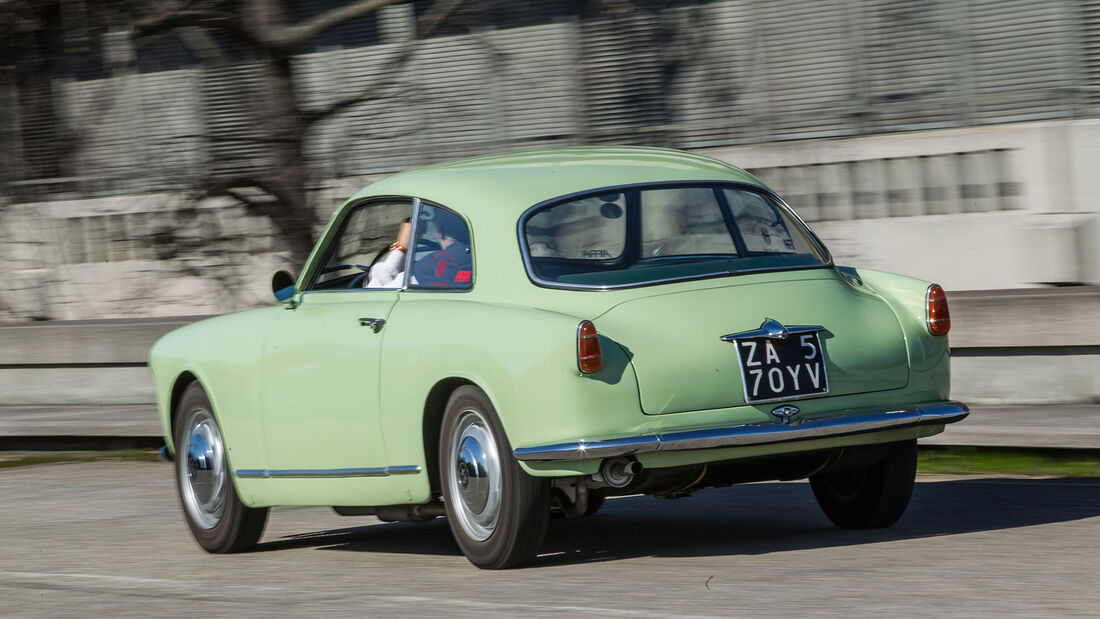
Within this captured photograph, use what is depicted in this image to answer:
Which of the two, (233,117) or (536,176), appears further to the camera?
(233,117)

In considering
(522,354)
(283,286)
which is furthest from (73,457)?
(522,354)

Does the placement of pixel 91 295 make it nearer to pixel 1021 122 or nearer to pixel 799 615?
pixel 1021 122

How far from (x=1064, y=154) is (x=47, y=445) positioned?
8.98 metres

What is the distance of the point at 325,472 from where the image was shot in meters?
7.40

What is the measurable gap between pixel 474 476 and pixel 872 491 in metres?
1.84

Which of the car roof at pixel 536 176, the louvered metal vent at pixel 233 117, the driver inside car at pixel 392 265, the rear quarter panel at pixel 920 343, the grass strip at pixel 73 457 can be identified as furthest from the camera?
the louvered metal vent at pixel 233 117

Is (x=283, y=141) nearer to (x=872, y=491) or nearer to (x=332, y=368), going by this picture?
(x=332, y=368)

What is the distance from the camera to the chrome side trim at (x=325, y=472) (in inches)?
274

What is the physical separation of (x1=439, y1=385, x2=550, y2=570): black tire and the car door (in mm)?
488

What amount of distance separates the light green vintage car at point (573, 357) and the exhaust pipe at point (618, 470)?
0.01 metres

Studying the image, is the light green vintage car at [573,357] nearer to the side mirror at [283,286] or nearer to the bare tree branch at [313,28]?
the side mirror at [283,286]

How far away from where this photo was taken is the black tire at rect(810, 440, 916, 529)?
7.15 meters

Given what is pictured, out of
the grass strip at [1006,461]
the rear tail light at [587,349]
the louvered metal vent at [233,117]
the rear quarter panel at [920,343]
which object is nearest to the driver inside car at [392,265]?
the rear tail light at [587,349]

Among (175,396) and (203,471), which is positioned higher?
(175,396)
